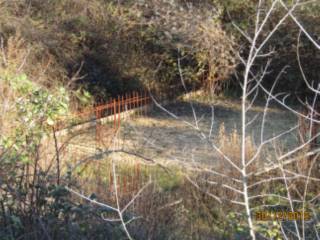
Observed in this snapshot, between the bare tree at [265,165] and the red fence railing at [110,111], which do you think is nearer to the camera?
the bare tree at [265,165]

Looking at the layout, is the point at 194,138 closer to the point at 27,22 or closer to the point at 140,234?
the point at 27,22

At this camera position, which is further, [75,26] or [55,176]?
[75,26]

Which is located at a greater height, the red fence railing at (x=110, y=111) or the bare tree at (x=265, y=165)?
the bare tree at (x=265, y=165)

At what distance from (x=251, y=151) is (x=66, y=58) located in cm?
581

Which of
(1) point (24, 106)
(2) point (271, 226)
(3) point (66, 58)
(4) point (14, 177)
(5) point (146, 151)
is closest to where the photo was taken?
(2) point (271, 226)

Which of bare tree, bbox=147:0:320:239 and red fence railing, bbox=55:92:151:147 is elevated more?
bare tree, bbox=147:0:320:239

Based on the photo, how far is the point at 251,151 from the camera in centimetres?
674

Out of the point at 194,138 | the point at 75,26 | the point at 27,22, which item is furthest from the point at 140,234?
the point at 75,26

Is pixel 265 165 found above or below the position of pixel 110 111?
above

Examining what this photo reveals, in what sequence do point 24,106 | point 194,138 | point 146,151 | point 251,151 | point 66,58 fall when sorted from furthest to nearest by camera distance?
point 66,58 → point 194,138 → point 146,151 → point 251,151 → point 24,106

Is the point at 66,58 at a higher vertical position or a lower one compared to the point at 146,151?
higher

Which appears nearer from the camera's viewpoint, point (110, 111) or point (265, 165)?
point (265, 165)

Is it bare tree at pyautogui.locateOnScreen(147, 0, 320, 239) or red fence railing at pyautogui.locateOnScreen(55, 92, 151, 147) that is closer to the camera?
bare tree at pyautogui.locateOnScreen(147, 0, 320, 239)

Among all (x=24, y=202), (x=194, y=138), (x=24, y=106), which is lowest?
(x=194, y=138)
